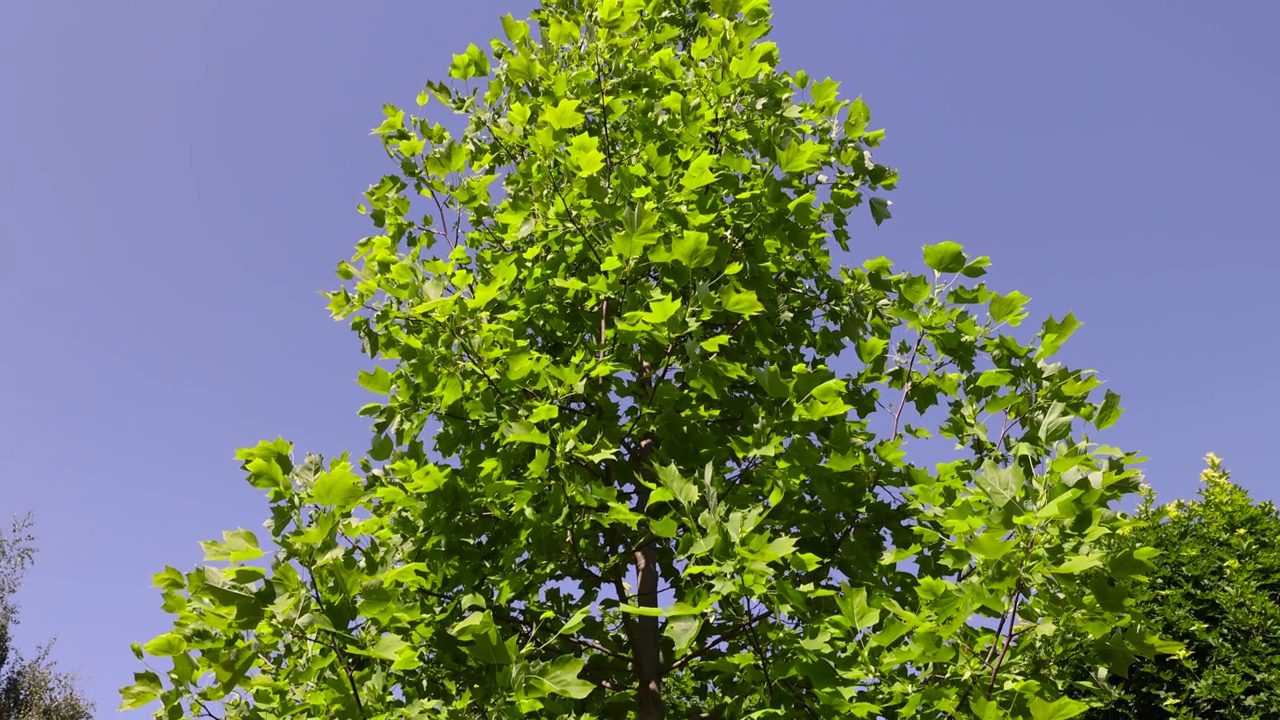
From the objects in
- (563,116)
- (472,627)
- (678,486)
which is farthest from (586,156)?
(472,627)

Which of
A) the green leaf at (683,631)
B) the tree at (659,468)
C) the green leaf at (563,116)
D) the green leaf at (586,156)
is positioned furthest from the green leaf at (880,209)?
the green leaf at (683,631)

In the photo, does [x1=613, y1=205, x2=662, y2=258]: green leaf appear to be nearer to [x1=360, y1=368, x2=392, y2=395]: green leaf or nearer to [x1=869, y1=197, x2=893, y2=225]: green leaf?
[x1=360, y1=368, x2=392, y2=395]: green leaf

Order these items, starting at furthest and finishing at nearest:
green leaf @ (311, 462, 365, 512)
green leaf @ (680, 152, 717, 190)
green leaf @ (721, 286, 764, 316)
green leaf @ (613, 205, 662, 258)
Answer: green leaf @ (680, 152, 717, 190)
green leaf @ (613, 205, 662, 258)
green leaf @ (721, 286, 764, 316)
green leaf @ (311, 462, 365, 512)

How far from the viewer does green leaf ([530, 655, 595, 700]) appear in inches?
102

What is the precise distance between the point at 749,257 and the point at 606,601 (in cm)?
196

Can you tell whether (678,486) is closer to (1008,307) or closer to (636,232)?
(636,232)

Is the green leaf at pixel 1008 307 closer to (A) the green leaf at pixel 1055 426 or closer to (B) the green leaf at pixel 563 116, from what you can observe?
(A) the green leaf at pixel 1055 426

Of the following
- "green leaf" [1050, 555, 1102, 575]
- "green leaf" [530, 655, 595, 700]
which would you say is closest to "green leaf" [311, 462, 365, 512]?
"green leaf" [530, 655, 595, 700]

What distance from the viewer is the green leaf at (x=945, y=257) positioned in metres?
3.45

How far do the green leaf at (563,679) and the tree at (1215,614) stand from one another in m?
6.69

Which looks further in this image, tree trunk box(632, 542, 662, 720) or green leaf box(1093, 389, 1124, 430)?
tree trunk box(632, 542, 662, 720)

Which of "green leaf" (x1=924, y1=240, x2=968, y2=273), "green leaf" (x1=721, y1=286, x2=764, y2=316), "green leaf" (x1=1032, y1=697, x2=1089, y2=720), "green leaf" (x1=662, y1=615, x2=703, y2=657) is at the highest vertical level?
"green leaf" (x1=924, y1=240, x2=968, y2=273)

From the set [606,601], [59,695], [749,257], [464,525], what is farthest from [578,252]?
[59,695]

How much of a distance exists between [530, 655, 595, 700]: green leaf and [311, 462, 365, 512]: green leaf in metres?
0.88
